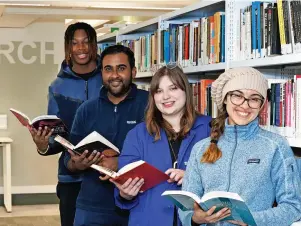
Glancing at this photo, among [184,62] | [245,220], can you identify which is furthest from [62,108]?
[245,220]

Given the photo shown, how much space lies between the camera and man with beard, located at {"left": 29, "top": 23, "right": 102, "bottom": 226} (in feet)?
13.0

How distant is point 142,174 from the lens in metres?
2.80

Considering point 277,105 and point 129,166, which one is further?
point 277,105

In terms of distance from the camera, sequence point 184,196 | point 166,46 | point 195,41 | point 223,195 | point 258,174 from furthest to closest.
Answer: point 166,46, point 195,41, point 258,174, point 184,196, point 223,195

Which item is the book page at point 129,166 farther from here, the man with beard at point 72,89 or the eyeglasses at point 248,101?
the man with beard at point 72,89

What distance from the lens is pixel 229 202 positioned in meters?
2.20

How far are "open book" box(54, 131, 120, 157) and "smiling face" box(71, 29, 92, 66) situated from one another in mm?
710

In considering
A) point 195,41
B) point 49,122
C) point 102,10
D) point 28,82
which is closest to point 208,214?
point 49,122

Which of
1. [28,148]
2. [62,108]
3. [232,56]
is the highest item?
[232,56]

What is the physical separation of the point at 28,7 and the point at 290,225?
17.7ft

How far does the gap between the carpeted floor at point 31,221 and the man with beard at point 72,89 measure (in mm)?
3708

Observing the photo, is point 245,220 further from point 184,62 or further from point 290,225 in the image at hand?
point 184,62

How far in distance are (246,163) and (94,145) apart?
41.6 inches

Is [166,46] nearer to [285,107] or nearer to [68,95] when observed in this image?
[68,95]
